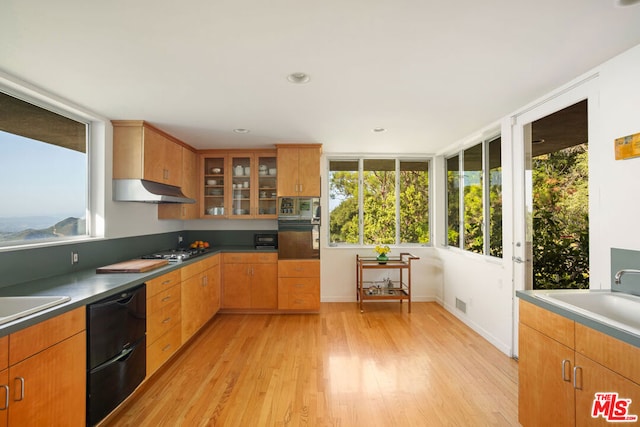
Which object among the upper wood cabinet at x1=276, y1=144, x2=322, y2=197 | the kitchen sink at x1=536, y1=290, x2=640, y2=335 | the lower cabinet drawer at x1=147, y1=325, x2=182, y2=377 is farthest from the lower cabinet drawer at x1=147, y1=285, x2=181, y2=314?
the kitchen sink at x1=536, y1=290, x2=640, y2=335

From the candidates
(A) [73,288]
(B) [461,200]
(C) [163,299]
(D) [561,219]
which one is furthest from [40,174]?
(D) [561,219]

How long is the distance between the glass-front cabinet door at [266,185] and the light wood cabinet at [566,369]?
11.6 ft

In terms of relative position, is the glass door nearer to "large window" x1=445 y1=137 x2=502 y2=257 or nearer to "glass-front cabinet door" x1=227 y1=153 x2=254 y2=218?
"glass-front cabinet door" x1=227 y1=153 x2=254 y2=218

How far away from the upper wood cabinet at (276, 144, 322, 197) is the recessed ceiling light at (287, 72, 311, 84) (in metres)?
2.10

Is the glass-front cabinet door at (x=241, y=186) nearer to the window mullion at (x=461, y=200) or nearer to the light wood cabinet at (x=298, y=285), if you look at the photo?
the light wood cabinet at (x=298, y=285)

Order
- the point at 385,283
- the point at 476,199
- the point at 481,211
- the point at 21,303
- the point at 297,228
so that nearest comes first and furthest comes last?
1. the point at 21,303
2. the point at 481,211
3. the point at 476,199
4. the point at 297,228
5. the point at 385,283

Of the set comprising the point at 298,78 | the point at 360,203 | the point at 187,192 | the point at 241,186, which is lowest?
the point at 360,203

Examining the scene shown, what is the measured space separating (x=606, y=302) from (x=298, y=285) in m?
3.29

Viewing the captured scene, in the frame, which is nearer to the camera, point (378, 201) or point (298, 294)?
point (298, 294)

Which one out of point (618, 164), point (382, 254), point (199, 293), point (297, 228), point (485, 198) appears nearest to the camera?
point (618, 164)

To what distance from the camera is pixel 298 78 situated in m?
2.33

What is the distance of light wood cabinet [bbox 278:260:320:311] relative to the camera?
4445 millimetres

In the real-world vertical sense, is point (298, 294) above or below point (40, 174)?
below

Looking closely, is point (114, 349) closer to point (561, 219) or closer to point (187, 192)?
point (187, 192)
